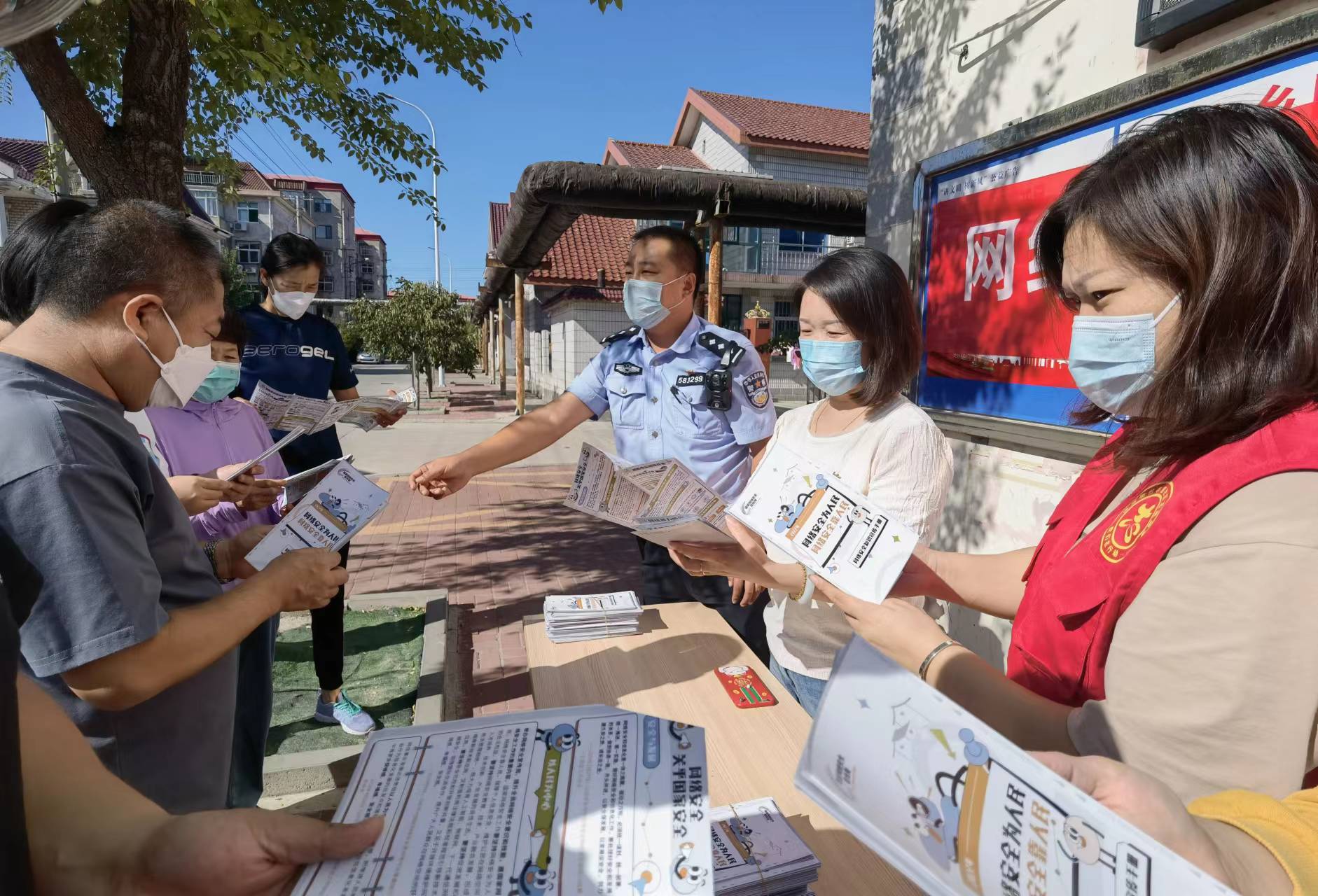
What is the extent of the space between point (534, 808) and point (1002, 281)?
9.03 ft

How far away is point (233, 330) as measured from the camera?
241 centimetres

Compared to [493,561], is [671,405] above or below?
above

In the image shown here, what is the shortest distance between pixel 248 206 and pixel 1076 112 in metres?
59.5

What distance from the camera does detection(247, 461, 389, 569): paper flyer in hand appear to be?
5.83 feet

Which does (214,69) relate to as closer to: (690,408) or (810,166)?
(690,408)

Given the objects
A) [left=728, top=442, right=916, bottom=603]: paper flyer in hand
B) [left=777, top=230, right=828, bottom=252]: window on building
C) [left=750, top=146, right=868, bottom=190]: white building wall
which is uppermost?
[left=750, top=146, right=868, bottom=190]: white building wall

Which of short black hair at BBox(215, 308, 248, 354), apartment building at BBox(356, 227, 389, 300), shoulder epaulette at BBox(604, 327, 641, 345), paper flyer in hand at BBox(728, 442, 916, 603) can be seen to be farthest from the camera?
apartment building at BBox(356, 227, 389, 300)

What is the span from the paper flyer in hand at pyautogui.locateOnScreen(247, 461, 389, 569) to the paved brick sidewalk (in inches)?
73.2

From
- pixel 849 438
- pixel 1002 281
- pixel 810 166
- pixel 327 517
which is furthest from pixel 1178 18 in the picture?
pixel 810 166

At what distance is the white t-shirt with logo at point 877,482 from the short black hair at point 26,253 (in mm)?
1762

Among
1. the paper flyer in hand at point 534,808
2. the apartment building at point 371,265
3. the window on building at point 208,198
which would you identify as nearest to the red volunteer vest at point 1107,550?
the paper flyer in hand at point 534,808

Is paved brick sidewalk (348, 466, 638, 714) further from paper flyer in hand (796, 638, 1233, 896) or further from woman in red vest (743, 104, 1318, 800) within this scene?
paper flyer in hand (796, 638, 1233, 896)

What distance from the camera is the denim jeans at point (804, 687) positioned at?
6.48 feet

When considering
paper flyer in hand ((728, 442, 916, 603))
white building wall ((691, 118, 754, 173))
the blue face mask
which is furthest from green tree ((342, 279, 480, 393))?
paper flyer in hand ((728, 442, 916, 603))
